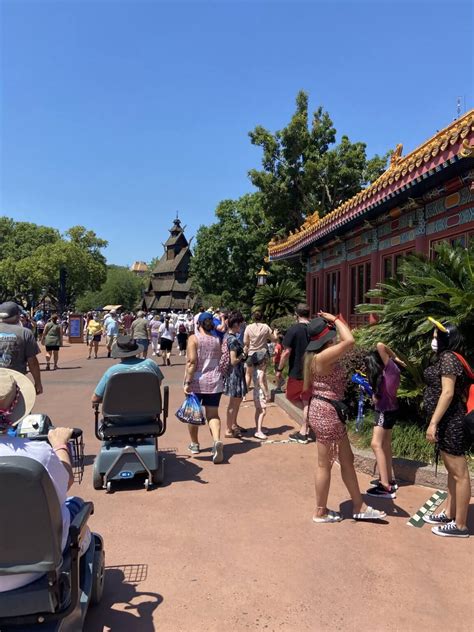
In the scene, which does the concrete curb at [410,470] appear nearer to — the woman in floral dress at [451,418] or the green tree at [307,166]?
the woman in floral dress at [451,418]

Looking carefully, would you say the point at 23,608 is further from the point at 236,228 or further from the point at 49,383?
the point at 236,228

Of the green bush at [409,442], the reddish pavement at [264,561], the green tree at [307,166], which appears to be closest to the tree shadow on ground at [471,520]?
the reddish pavement at [264,561]

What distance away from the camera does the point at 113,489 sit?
15.9 ft

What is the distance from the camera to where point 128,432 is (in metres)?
4.92

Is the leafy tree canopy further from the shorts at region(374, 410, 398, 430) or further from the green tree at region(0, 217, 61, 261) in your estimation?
the shorts at region(374, 410, 398, 430)

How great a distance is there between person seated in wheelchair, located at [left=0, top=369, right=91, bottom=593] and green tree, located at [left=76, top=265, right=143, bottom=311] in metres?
77.6

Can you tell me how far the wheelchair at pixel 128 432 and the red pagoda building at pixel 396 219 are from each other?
14.7 feet

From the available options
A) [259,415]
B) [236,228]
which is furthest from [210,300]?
[259,415]

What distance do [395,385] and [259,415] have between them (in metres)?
2.87

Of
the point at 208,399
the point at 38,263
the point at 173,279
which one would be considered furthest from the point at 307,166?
the point at 173,279

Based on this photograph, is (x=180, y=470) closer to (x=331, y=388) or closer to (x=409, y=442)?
(x=331, y=388)

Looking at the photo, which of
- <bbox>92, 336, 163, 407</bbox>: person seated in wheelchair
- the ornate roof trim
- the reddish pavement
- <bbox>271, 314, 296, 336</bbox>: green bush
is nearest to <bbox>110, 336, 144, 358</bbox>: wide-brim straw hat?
<bbox>92, 336, 163, 407</bbox>: person seated in wheelchair

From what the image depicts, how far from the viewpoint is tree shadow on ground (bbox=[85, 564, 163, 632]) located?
9.14 ft

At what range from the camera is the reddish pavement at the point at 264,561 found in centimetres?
286
